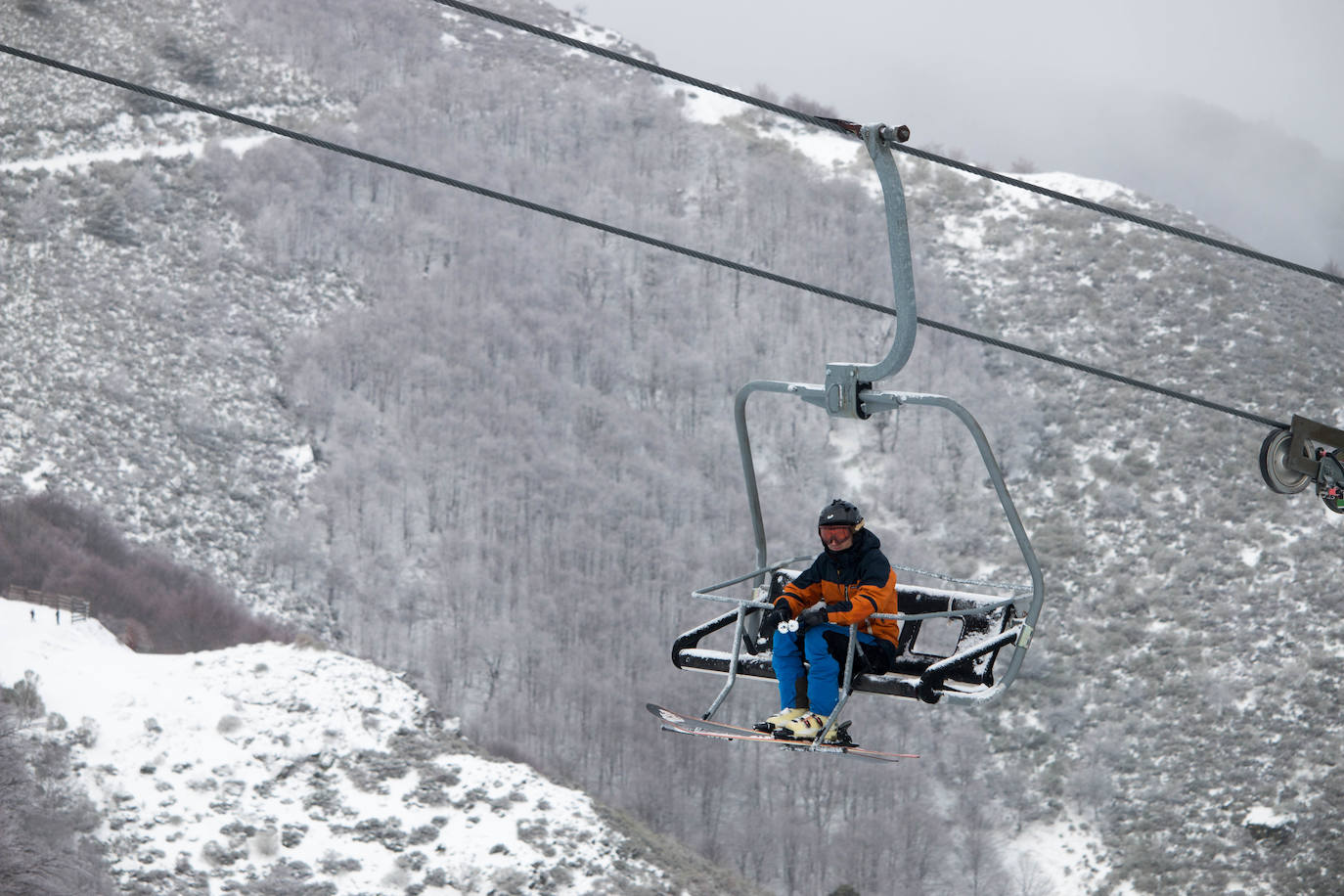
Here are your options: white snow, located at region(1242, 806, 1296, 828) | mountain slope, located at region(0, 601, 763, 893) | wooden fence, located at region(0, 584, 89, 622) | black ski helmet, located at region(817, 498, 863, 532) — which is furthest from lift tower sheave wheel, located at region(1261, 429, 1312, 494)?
wooden fence, located at region(0, 584, 89, 622)

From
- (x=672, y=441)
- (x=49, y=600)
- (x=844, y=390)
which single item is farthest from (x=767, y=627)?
(x=672, y=441)

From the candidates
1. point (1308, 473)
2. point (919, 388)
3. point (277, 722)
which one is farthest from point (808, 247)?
point (1308, 473)

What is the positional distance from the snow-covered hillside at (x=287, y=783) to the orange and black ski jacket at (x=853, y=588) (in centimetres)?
1668

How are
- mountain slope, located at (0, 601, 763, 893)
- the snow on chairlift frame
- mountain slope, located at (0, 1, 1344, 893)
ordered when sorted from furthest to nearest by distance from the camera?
mountain slope, located at (0, 1, 1344, 893)
mountain slope, located at (0, 601, 763, 893)
the snow on chairlift frame

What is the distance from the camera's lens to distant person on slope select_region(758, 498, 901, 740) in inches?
282

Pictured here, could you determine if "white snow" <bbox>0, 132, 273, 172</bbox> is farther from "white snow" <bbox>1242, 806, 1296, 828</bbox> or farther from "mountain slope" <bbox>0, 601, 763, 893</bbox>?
"white snow" <bbox>1242, 806, 1296, 828</bbox>

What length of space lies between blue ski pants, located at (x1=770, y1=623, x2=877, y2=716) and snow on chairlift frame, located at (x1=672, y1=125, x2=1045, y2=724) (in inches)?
3.7

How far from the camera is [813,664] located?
7.23 m

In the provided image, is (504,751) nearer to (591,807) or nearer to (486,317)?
(591,807)

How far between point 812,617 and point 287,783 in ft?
64.3

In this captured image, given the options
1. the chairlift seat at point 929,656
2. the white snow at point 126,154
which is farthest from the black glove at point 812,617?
the white snow at point 126,154

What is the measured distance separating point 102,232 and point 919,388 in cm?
2636

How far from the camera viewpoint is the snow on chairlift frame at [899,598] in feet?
19.3

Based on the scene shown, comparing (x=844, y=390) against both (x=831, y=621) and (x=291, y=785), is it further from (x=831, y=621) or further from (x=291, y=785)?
(x=291, y=785)
